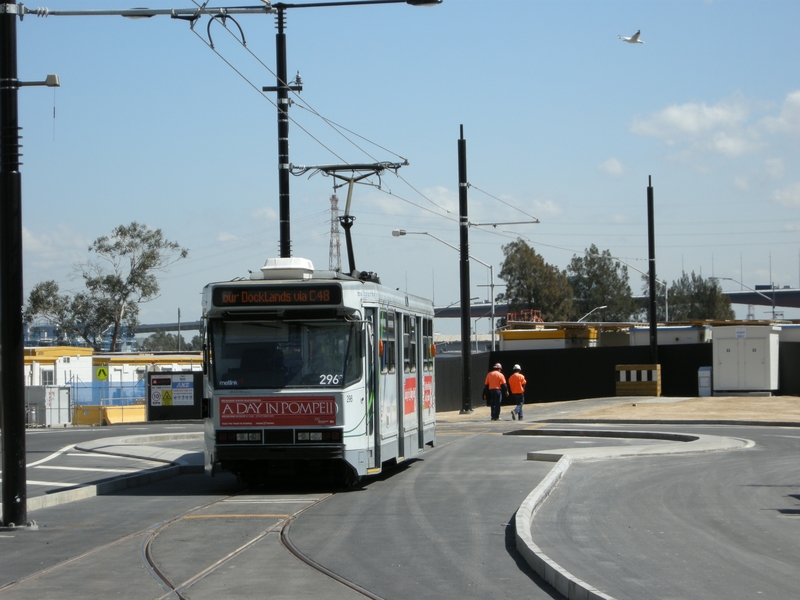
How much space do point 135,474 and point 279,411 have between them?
4.17 metres

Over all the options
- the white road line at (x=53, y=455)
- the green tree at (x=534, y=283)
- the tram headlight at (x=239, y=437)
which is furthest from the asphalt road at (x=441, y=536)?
the green tree at (x=534, y=283)

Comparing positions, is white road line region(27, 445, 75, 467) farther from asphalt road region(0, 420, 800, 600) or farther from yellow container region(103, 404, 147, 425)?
yellow container region(103, 404, 147, 425)

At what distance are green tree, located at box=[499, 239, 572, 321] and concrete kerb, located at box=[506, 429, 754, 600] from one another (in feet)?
247

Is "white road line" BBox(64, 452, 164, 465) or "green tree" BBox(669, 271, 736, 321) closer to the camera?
"white road line" BBox(64, 452, 164, 465)

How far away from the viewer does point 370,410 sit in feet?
47.5

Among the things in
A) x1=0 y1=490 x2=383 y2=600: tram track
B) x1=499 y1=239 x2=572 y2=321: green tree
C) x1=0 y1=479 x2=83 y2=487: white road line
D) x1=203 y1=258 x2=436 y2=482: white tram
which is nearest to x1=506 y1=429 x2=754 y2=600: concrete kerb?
x1=0 y1=490 x2=383 y2=600: tram track

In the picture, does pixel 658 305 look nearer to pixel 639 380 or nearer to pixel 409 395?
pixel 639 380

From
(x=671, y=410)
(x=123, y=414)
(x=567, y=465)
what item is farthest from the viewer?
(x=123, y=414)

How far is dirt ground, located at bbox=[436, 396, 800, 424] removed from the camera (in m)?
32.2

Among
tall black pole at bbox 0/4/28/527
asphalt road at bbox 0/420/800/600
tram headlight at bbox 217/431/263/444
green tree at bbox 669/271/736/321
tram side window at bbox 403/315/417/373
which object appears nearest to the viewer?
asphalt road at bbox 0/420/800/600

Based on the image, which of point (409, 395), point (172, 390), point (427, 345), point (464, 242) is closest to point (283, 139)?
point (427, 345)

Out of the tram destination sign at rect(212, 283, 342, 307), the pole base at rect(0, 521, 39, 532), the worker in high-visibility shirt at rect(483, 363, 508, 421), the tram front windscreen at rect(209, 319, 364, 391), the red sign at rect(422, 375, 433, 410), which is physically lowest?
the pole base at rect(0, 521, 39, 532)

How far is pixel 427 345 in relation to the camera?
19.1 metres

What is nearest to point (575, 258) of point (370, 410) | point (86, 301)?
point (86, 301)
